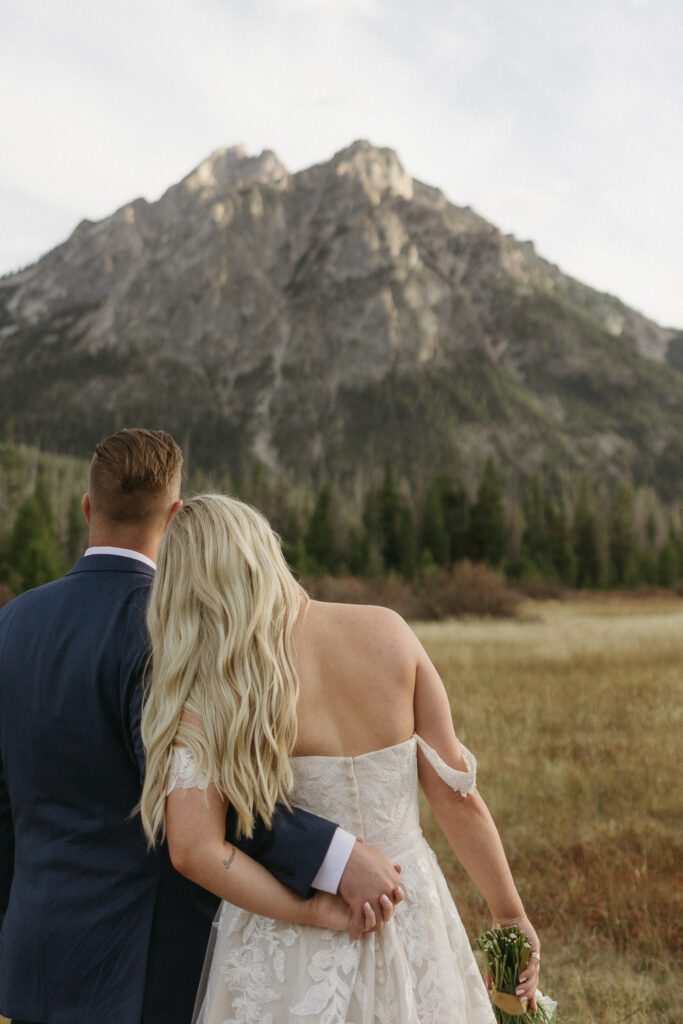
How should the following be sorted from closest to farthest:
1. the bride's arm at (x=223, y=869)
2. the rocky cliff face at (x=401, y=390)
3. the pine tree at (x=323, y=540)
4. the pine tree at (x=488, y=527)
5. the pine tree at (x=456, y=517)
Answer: the bride's arm at (x=223, y=869) < the pine tree at (x=488, y=527) < the pine tree at (x=323, y=540) < the pine tree at (x=456, y=517) < the rocky cliff face at (x=401, y=390)

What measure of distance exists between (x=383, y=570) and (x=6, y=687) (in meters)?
75.7

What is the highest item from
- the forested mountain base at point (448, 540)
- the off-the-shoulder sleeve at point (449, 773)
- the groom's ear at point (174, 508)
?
A: the groom's ear at point (174, 508)

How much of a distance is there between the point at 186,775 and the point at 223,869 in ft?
0.83

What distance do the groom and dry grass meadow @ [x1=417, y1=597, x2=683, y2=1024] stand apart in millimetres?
3017

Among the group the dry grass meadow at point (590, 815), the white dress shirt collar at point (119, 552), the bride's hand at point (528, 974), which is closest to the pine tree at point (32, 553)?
the dry grass meadow at point (590, 815)

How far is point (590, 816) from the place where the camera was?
8.19m

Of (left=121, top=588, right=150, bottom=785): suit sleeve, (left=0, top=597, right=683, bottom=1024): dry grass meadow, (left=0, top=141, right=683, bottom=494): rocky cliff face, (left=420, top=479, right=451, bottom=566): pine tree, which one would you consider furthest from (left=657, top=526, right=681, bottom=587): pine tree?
(left=0, top=141, right=683, bottom=494): rocky cliff face

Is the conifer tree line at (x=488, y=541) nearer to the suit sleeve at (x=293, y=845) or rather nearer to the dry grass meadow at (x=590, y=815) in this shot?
the dry grass meadow at (x=590, y=815)

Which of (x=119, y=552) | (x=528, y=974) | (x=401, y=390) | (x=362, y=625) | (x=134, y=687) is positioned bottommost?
(x=528, y=974)

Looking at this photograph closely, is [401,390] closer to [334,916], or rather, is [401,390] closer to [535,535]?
[535,535]

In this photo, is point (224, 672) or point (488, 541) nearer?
point (224, 672)

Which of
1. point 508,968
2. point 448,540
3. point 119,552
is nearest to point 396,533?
point 448,540

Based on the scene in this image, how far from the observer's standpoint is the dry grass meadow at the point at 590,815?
5.34 meters

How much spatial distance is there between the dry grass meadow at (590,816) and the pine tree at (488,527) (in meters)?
64.9
